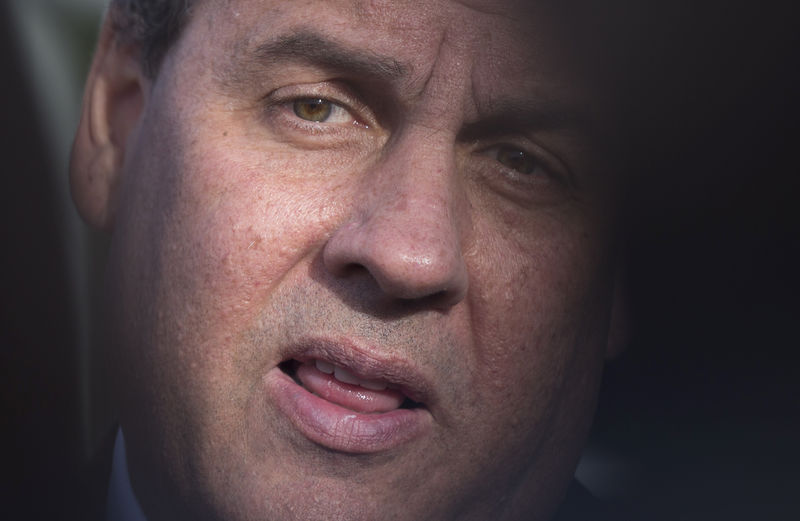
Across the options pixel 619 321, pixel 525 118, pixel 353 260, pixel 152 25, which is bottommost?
pixel 353 260

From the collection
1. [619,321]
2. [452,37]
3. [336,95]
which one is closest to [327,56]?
[336,95]

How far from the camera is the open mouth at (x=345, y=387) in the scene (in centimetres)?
106

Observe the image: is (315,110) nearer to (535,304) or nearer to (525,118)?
(525,118)

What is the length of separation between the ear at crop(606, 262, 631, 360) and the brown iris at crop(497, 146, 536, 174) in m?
0.33

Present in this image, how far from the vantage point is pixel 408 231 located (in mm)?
1013

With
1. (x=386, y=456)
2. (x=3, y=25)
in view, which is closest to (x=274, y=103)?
(x=386, y=456)

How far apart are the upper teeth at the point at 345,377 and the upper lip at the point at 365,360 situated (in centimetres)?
2

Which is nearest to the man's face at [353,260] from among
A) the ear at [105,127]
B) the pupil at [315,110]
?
the pupil at [315,110]

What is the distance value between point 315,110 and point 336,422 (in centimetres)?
48

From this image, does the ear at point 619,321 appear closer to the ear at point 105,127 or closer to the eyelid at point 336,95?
the eyelid at point 336,95

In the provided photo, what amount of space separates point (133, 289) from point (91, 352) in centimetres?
60

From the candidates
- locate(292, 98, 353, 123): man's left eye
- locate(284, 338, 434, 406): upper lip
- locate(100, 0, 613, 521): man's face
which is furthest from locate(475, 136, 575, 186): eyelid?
locate(284, 338, 434, 406): upper lip

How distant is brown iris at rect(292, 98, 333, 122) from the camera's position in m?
1.17

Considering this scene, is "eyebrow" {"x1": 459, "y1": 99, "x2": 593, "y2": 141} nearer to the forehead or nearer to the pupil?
the forehead
